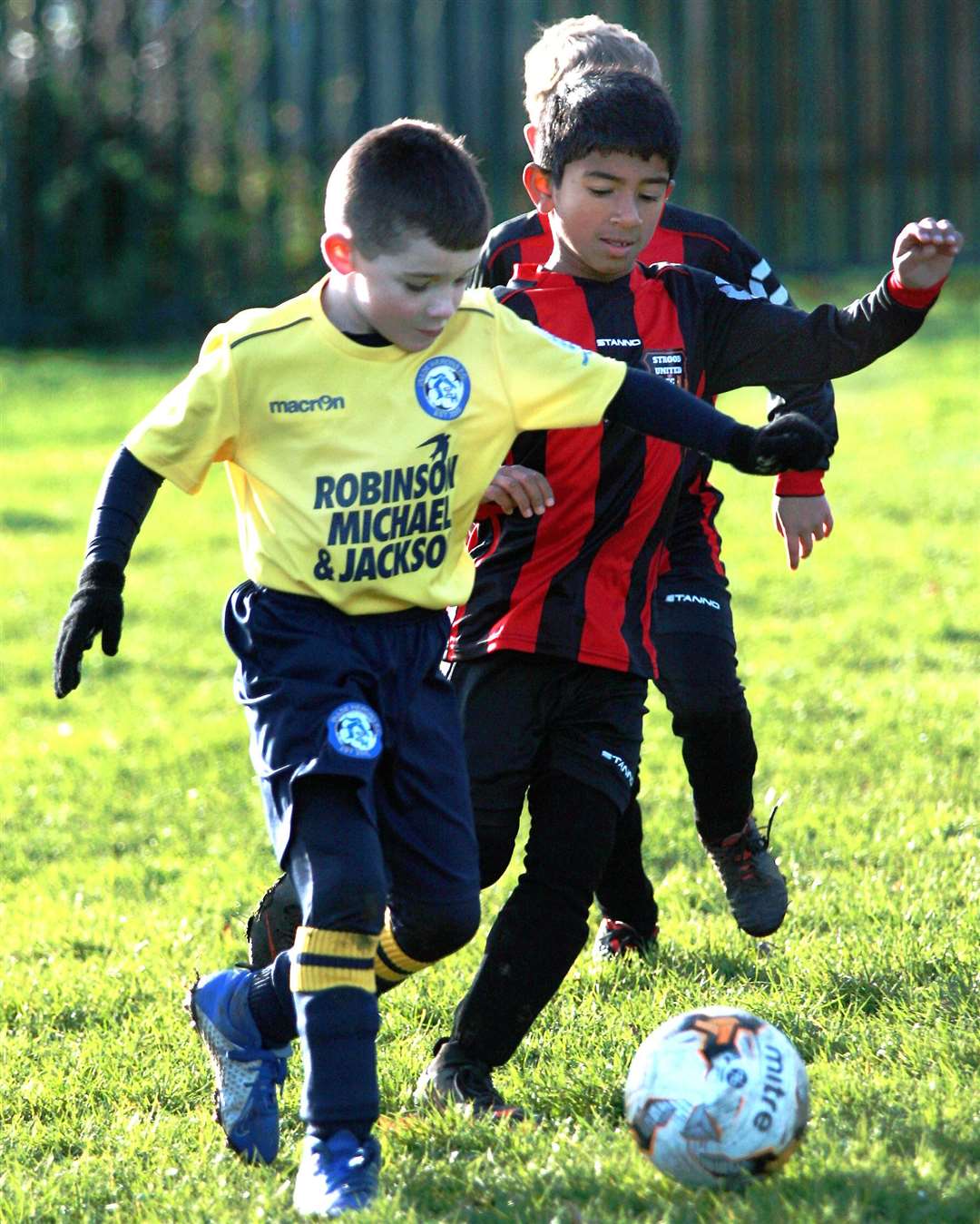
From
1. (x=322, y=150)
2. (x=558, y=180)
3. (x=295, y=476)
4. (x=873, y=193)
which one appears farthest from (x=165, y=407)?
(x=873, y=193)

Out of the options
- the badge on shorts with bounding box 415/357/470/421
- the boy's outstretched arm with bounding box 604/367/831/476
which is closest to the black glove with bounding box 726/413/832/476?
the boy's outstretched arm with bounding box 604/367/831/476

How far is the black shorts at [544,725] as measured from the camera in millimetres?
3994

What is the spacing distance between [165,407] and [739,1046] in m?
1.62

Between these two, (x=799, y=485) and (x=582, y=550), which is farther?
(x=799, y=485)

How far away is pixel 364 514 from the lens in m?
3.63

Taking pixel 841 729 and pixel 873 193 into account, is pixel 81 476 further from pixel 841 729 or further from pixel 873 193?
pixel 873 193

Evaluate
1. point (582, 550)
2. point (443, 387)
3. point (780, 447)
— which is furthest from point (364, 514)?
point (780, 447)

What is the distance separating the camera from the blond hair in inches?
181

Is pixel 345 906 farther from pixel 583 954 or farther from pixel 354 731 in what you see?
pixel 583 954

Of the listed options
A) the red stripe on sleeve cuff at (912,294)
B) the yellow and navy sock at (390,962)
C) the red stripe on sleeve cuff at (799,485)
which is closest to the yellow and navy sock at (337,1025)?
the yellow and navy sock at (390,962)

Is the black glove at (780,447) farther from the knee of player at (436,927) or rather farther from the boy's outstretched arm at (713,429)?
the knee of player at (436,927)

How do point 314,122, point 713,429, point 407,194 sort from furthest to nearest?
1. point 314,122
2. point 713,429
3. point 407,194

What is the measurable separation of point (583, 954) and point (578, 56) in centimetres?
227

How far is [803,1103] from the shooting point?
3.33 meters
